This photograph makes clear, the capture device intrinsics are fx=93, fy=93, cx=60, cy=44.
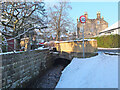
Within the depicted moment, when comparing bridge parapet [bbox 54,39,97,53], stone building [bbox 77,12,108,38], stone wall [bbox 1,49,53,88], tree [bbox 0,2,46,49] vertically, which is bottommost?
stone wall [bbox 1,49,53,88]

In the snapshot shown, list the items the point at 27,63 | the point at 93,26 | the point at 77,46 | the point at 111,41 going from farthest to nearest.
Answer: the point at 93,26 < the point at 111,41 < the point at 77,46 < the point at 27,63

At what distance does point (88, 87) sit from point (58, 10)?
20127 mm

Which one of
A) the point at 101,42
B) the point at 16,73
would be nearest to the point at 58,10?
the point at 101,42

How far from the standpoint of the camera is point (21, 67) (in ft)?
19.7

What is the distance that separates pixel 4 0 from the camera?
7914 millimetres

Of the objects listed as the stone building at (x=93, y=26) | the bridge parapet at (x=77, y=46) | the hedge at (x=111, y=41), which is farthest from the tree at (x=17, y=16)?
the stone building at (x=93, y=26)

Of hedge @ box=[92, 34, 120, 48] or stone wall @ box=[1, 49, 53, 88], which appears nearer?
stone wall @ box=[1, 49, 53, 88]

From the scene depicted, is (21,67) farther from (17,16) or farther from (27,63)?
(17,16)

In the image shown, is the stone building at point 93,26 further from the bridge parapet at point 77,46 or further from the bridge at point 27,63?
the bridge at point 27,63

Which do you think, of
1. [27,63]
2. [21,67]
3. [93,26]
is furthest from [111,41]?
[93,26]

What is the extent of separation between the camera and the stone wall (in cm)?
477

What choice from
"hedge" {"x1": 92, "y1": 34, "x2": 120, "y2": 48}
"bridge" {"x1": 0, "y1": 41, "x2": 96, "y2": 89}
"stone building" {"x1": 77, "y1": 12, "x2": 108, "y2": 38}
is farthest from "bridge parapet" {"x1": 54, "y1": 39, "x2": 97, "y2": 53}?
"stone building" {"x1": 77, "y1": 12, "x2": 108, "y2": 38}

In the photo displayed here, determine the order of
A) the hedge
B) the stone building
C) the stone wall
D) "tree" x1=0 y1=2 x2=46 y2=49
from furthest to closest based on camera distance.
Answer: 1. the stone building
2. the hedge
3. "tree" x1=0 y1=2 x2=46 y2=49
4. the stone wall

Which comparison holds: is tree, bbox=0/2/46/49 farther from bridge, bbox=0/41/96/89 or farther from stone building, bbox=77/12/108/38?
stone building, bbox=77/12/108/38
